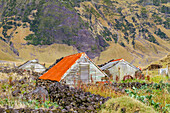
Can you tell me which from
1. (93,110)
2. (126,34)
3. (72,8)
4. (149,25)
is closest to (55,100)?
(93,110)

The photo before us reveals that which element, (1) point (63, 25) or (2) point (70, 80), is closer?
(2) point (70, 80)

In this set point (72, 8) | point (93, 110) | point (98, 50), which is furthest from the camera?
point (72, 8)

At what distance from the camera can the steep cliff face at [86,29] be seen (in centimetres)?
11469

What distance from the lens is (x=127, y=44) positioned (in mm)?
132125

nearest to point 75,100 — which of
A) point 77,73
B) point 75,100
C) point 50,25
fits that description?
point 75,100

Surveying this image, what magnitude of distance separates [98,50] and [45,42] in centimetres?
2849

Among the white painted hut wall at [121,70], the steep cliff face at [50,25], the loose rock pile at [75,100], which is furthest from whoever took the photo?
the steep cliff face at [50,25]

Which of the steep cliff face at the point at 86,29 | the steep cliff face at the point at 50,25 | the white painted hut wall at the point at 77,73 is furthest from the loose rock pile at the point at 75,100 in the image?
the steep cliff face at the point at 50,25

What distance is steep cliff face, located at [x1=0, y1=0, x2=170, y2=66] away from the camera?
376 feet

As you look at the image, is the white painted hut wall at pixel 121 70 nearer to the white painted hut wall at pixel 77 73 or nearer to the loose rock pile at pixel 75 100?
the white painted hut wall at pixel 77 73

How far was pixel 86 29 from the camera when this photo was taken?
121000 millimetres

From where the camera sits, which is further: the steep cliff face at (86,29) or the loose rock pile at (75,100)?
the steep cliff face at (86,29)

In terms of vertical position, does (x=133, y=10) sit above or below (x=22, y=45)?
above

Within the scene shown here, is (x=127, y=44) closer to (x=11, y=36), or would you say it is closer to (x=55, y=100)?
(x=11, y=36)
